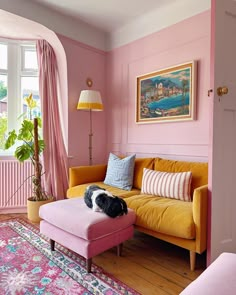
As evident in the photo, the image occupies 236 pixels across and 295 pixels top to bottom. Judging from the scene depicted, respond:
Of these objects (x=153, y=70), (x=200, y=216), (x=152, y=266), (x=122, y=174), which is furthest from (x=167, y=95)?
(x=152, y=266)

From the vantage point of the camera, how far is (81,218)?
185 centimetres

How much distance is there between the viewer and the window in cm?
353

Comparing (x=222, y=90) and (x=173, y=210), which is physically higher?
(x=222, y=90)

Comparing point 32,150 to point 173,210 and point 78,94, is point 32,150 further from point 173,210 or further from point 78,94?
point 173,210

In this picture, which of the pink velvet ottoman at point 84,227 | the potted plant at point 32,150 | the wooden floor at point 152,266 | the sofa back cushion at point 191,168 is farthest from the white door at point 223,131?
the potted plant at point 32,150

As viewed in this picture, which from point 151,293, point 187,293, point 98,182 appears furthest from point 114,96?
point 187,293

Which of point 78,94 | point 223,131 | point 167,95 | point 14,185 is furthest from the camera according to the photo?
point 78,94

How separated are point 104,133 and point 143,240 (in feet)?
6.14

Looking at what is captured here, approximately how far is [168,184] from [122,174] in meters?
0.67

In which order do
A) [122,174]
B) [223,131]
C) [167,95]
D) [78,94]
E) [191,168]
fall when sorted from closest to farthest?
[223,131]
[191,168]
[122,174]
[167,95]
[78,94]

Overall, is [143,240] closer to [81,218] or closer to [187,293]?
[81,218]

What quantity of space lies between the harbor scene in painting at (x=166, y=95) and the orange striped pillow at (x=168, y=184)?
0.81 meters

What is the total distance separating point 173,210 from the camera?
197 centimetres

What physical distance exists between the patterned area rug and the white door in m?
0.86
